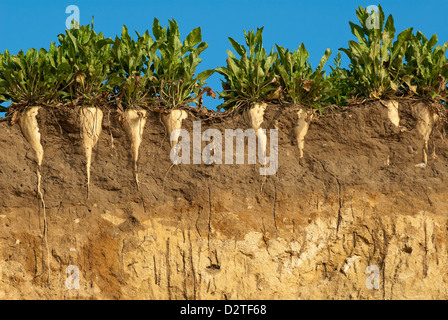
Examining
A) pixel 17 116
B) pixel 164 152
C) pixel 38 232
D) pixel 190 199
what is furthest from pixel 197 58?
pixel 38 232

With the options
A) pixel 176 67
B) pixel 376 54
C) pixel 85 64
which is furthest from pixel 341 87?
pixel 85 64

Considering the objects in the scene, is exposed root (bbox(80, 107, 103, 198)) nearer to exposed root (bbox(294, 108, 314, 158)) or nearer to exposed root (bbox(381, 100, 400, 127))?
exposed root (bbox(294, 108, 314, 158))

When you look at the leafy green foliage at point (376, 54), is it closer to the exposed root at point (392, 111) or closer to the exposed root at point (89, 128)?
the exposed root at point (392, 111)

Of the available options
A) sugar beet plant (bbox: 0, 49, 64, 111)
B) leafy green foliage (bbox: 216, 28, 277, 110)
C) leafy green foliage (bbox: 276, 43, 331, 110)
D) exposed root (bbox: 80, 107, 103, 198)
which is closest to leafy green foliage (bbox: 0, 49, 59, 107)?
sugar beet plant (bbox: 0, 49, 64, 111)

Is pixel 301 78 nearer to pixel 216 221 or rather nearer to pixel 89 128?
pixel 216 221

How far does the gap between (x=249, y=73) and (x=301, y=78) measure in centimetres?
63

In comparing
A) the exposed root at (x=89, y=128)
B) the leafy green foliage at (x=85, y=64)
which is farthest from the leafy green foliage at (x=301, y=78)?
the exposed root at (x=89, y=128)

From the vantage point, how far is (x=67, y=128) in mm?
7559

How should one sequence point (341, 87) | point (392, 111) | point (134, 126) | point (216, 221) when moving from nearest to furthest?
point (216, 221)
point (134, 126)
point (392, 111)
point (341, 87)

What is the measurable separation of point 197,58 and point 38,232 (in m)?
2.80

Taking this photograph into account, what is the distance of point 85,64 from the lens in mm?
7582

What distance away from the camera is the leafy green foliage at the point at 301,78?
24.8ft

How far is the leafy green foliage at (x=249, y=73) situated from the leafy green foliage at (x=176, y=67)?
0.25 metres

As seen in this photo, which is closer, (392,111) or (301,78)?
(301,78)
